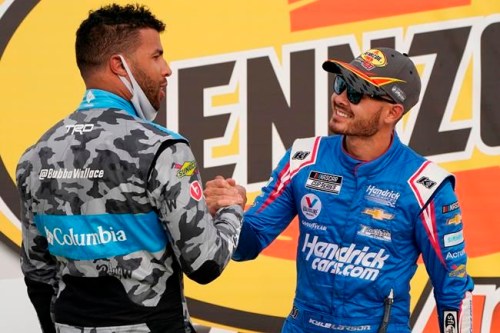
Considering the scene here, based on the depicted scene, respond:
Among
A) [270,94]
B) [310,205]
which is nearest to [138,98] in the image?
[310,205]

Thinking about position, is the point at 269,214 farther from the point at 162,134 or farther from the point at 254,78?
the point at 254,78

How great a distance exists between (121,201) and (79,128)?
0.21 metres

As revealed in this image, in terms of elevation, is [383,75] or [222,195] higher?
[383,75]

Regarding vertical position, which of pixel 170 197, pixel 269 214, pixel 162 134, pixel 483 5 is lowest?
pixel 269 214

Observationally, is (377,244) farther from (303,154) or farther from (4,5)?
(4,5)

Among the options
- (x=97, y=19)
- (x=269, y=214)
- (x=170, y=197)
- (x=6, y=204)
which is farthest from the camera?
(x=6, y=204)

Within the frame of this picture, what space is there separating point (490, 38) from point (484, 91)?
0.69 ft

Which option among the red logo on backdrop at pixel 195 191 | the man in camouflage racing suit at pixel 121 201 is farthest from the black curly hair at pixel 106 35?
the red logo on backdrop at pixel 195 191

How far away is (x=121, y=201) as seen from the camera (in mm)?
1991

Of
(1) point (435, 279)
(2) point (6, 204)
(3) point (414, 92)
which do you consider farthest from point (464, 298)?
(2) point (6, 204)

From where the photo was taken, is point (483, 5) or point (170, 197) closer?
point (170, 197)

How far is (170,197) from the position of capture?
6.46 ft

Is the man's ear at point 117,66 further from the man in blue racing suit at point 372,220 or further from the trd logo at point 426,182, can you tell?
the trd logo at point 426,182

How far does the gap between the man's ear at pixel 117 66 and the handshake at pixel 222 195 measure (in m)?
0.36
